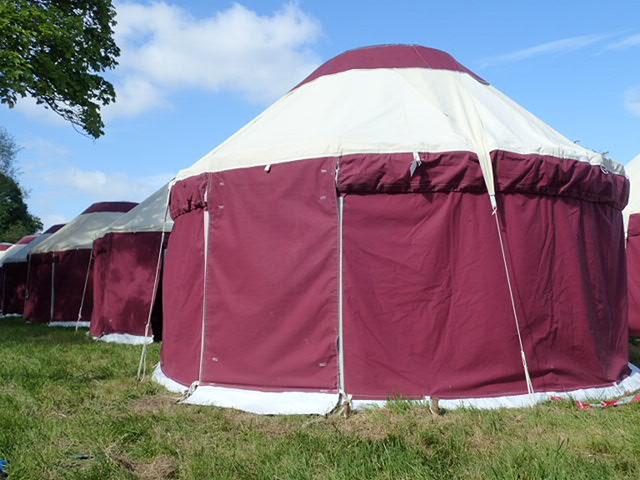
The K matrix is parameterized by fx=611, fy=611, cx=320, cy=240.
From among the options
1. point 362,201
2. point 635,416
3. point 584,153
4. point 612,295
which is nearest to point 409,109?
point 362,201

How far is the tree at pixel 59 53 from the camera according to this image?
28.1 feet

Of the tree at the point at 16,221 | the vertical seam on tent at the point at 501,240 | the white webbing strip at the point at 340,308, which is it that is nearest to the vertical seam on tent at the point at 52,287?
the white webbing strip at the point at 340,308

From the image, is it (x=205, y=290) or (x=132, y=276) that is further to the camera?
(x=132, y=276)

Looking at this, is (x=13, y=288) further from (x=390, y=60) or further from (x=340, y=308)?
(x=340, y=308)

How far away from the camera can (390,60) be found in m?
5.53

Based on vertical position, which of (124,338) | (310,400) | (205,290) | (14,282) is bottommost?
(124,338)

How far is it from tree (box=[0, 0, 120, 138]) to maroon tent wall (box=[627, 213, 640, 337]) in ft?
28.5

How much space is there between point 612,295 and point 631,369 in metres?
0.73

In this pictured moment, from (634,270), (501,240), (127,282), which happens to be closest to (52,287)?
(127,282)

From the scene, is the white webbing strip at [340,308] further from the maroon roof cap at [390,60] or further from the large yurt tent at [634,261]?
the large yurt tent at [634,261]

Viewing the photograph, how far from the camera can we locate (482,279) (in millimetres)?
4230

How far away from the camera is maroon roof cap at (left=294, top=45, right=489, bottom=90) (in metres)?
5.49

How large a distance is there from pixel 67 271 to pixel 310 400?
9.95 m

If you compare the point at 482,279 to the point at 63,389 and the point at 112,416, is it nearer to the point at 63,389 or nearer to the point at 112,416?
the point at 112,416
